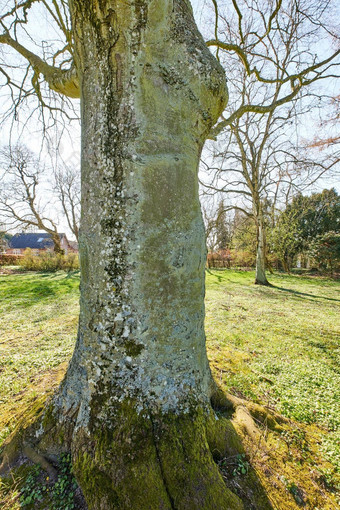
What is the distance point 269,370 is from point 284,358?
63cm

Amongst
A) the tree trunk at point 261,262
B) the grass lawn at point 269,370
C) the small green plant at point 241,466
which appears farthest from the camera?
the tree trunk at point 261,262

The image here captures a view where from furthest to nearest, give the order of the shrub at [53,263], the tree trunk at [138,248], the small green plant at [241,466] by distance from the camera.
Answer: the shrub at [53,263] < the small green plant at [241,466] < the tree trunk at [138,248]

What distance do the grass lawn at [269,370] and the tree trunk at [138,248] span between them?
0.78 metres

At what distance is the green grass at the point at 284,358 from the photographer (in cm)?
275

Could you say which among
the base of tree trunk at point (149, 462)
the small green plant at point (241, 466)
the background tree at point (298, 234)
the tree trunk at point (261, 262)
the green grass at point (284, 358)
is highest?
the background tree at point (298, 234)

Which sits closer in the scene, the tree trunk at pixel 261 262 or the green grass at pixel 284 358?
the green grass at pixel 284 358

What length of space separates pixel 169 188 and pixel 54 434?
2.04m

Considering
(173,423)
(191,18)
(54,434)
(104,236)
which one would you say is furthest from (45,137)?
(173,423)

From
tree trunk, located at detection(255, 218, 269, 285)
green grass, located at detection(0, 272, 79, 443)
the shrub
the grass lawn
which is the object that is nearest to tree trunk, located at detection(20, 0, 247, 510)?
the grass lawn

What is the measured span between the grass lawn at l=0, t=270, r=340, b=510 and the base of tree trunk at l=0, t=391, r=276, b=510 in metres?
0.31

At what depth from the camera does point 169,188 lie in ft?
5.37

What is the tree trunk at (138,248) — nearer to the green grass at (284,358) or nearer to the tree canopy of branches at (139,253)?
the tree canopy of branches at (139,253)

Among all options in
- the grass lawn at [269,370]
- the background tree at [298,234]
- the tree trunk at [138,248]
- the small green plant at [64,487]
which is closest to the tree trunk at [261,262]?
the grass lawn at [269,370]

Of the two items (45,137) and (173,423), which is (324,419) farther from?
(45,137)
